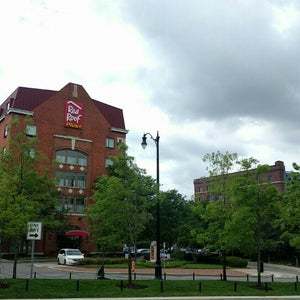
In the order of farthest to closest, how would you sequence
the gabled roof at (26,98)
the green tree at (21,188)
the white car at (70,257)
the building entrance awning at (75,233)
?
1. the gabled roof at (26,98)
2. the building entrance awning at (75,233)
3. the white car at (70,257)
4. the green tree at (21,188)

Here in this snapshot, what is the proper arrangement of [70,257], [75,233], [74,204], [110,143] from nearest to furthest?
1. [70,257]
2. [75,233]
3. [74,204]
4. [110,143]

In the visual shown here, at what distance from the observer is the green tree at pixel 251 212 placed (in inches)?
990

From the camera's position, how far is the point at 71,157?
7006 centimetres

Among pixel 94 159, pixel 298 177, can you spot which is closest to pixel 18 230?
pixel 298 177

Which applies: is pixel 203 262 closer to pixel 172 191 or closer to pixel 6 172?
pixel 172 191

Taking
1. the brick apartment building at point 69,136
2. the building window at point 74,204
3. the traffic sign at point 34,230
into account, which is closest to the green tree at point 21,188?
the traffic sign at point 34,230

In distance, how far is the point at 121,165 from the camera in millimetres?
25562

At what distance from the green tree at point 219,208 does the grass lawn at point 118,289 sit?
231 centimetres

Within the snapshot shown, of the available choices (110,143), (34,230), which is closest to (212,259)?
(110,143)

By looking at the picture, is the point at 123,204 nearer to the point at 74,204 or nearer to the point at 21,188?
the point at 21,188

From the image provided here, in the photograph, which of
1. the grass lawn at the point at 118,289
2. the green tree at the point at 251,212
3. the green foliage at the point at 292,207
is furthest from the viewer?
the green foliage at the point at 292,207

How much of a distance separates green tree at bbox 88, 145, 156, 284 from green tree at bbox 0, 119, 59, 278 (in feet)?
8.53

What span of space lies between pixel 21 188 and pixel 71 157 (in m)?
46.2

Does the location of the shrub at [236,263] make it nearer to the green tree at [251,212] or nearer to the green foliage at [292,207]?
the green foliage at [292,207]
